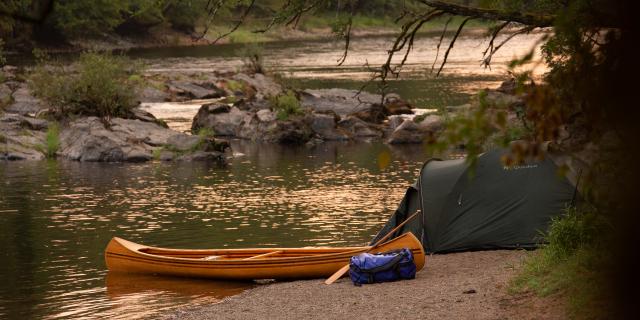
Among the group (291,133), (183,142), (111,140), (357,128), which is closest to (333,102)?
(357,128)

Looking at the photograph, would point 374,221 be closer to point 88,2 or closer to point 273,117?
point 273,117

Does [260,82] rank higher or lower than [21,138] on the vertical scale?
higher

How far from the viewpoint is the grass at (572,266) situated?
13289 mm

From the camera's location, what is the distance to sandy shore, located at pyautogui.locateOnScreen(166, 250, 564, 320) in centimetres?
1474

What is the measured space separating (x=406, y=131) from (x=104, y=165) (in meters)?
12.5

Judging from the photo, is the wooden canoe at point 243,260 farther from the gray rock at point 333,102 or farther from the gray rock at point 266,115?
the gray rock at point 333,102

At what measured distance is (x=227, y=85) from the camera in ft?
204

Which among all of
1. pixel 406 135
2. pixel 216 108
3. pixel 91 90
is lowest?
pixel 406 135

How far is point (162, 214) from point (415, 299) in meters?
13.4

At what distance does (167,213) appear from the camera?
28.5 meters

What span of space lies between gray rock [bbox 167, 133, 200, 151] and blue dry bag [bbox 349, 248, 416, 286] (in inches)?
889

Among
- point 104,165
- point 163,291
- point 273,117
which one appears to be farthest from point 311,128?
point 163,291

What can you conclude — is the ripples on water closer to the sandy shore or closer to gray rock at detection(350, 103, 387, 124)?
the sandy shore

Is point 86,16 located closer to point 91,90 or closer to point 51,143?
point 91,90
